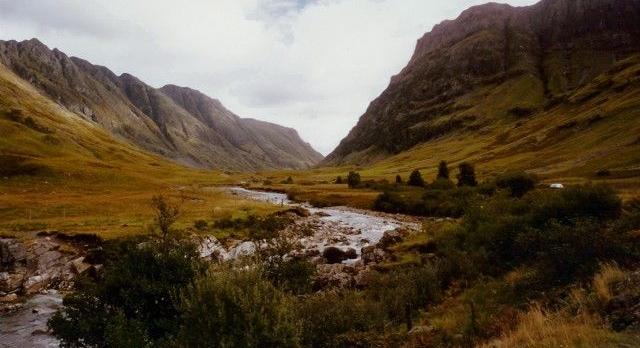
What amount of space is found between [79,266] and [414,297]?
103 feet

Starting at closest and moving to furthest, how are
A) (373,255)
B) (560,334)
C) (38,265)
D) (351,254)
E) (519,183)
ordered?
1. (560,334)
2. (373,255)
3. (38,265)
4. (351,254)
5. (519,183)

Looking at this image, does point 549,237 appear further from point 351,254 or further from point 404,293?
point 351,254

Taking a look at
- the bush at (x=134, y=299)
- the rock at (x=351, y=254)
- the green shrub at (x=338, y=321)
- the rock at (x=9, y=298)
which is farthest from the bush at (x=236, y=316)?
the rock at (x=9, y=298)

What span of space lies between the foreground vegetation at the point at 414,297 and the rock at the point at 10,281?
19.1m

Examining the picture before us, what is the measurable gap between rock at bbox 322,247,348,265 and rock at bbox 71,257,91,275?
2049cm

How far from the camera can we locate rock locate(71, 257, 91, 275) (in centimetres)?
3994

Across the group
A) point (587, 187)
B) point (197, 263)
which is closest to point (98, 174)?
point (197, 263)

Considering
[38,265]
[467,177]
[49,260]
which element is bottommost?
[38,265]

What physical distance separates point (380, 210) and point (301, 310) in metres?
61.8

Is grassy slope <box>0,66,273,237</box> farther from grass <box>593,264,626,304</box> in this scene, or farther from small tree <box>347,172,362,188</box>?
grass <box>593,264,626,304</box>

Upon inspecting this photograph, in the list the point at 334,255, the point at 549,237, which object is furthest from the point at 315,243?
the point at 549,237

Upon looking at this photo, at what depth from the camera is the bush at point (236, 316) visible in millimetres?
14773

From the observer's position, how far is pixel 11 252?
140 ft

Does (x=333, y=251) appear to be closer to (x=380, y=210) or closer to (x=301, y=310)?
(x=301, y=310)
